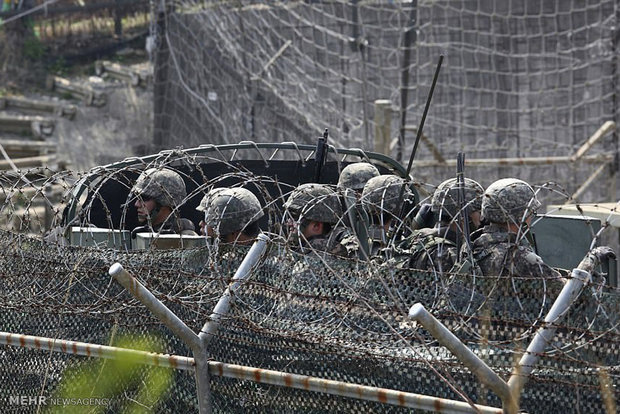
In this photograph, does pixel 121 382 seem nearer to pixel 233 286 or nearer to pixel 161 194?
pixel 233 286

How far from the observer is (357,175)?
7906 millimetres

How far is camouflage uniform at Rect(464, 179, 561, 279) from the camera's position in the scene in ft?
19.1

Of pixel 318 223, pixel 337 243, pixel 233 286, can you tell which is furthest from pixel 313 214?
pixel 233 286

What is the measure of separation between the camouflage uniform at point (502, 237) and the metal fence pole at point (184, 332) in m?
1.50

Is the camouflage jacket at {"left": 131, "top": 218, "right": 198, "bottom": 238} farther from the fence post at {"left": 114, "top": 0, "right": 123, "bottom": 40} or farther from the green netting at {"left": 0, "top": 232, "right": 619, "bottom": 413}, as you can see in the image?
the fence post at {"left": 114, "top": 0, "right": 123, "bottom": 40}

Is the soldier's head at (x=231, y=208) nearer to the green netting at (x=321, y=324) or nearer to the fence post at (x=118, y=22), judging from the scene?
the green netting at (x=321, y=324)

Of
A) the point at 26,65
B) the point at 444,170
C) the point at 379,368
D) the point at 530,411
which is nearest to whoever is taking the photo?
the point at 530,411

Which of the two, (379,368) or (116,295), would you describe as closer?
(379,368)

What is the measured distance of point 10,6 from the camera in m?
22.3

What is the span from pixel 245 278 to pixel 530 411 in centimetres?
119

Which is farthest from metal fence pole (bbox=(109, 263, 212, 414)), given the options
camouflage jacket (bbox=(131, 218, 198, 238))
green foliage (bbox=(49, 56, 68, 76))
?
green foliage (bbox=(49, 56, 68, 76))

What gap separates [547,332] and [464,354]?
34 centimetres

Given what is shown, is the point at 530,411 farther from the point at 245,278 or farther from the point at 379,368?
the point at 245,278

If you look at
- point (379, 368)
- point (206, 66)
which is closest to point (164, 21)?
point (206, 66)
